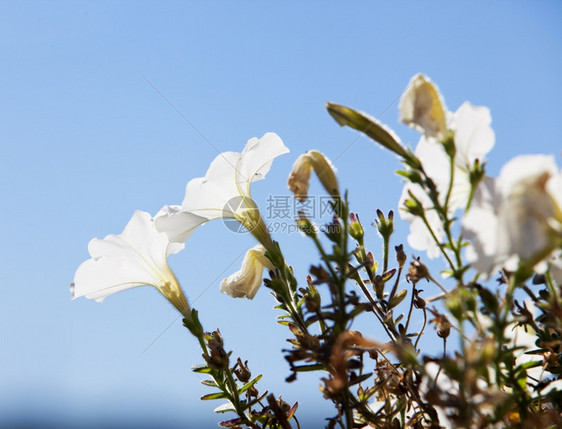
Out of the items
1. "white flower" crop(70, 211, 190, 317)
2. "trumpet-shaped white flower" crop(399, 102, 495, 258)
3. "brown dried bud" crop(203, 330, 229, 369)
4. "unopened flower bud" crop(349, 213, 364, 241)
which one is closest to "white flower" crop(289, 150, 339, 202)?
"trumpet-shaped white flower" crop(399, 102, 495, 258)

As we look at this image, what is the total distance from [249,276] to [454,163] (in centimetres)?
62

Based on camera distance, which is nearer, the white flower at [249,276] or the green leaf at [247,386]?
the green leaf at [247,386]

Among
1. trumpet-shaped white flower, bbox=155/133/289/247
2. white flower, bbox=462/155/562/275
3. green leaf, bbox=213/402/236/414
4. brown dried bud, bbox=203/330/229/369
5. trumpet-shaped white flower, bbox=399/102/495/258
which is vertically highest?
trumpet-shaped white flower, bbox=155/133/289/247

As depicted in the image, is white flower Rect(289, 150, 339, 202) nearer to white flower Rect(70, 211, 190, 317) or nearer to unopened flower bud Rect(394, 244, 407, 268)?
unopened flower bud Rect(394, 244, 407, 268)

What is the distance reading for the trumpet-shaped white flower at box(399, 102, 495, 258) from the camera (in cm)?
93

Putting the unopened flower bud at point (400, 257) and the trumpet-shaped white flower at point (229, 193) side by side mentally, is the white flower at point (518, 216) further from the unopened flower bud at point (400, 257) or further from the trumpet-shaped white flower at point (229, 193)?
the trumpet-shaped white flower at point (229, 193)

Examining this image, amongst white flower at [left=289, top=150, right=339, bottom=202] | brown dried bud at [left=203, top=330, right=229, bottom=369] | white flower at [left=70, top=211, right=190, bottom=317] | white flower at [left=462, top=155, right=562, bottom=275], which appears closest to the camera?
white flower at [left=462, top=155, right=562, bottom=275]

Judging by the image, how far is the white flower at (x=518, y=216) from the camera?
660 mm

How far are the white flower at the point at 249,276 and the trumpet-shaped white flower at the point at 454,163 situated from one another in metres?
0.41

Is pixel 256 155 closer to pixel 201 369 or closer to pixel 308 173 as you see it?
pixel 308 173

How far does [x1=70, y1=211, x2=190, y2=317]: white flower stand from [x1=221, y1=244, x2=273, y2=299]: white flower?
153 millimetres

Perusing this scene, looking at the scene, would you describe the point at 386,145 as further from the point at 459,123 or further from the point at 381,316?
the point at 381,316

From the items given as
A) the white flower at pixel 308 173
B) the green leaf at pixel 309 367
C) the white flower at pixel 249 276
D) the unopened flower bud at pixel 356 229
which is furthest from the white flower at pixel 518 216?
the white flower at pixel 249 276

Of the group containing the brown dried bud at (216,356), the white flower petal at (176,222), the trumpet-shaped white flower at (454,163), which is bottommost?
the brown dried bud at (216,356)
